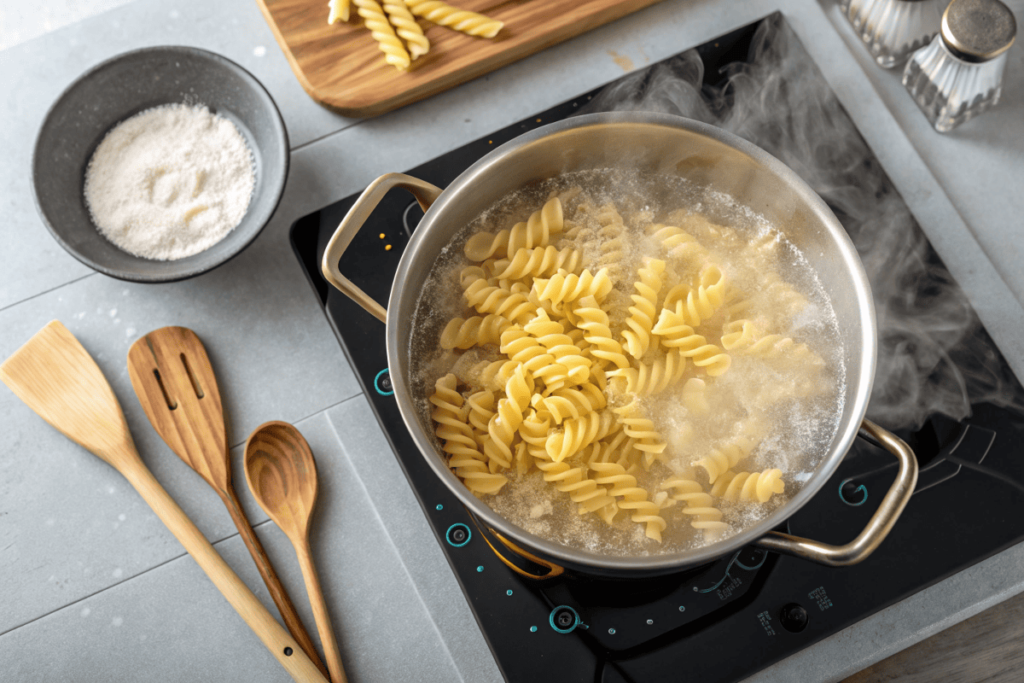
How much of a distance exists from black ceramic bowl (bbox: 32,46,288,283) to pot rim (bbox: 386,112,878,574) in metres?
0.40

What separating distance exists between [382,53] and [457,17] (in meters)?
0.17

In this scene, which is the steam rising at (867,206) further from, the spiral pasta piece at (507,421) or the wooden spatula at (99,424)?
the wooden spatula at (99,424)

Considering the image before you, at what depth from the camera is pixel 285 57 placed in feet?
4.93

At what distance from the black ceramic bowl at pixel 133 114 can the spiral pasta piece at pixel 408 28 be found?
12.1 inches

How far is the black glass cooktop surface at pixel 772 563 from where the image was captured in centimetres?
113

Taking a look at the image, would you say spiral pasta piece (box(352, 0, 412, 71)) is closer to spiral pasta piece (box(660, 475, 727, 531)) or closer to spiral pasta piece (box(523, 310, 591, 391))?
spiral pasta piece (box(523, 310, 591, 391))

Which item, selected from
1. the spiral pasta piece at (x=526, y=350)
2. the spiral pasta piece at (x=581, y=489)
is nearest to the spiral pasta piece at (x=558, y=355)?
the spiral pasta piece at (x=526, y=350)

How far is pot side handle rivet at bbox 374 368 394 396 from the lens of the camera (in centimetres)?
126

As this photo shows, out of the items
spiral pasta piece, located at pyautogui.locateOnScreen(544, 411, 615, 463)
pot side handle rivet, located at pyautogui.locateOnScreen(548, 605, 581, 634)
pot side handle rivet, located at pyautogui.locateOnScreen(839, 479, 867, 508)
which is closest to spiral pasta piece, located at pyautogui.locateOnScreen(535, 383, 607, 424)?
spiral pasta piece, located at pyautogui.locateOnScreen(544, 411, 615, 463)

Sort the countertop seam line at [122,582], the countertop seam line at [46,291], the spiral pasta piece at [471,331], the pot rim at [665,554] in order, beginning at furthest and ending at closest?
the countertop seam line at [46,291], the countertop seam line at [122,582], the spiral pasta piece at [471,331], the pot rim at [665,554]

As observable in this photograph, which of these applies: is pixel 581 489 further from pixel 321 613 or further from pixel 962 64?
pixel 962 64

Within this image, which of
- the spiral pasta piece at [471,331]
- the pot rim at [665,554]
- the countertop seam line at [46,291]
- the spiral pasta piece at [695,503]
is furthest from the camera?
the countertop seam line at [46,291]

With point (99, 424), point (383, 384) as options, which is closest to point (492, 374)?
point (383, 384)

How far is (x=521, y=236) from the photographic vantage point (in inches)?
45.2
